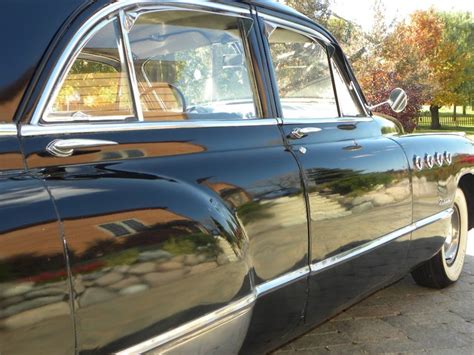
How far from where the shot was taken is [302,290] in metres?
2.36

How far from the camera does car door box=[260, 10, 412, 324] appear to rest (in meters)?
2.50

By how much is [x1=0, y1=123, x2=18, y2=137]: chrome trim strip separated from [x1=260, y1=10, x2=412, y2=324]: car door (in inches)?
50.2

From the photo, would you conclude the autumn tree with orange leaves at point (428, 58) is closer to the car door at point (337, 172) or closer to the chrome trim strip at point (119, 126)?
the car door at point (337, 172)

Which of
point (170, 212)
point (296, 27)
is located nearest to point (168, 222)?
point (170, 212)

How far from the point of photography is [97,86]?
78.1 inches

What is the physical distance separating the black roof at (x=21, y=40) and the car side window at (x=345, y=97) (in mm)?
1941

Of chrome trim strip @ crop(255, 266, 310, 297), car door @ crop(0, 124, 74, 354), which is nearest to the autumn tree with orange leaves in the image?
chrome trim strip @ crop(255, 266, 310, 297)

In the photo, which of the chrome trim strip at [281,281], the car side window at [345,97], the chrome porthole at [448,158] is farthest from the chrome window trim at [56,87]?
the chrome porthole at [448,158]

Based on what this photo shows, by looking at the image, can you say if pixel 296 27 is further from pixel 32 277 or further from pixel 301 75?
pixel 32 277

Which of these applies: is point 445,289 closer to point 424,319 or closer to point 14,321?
point 424,319

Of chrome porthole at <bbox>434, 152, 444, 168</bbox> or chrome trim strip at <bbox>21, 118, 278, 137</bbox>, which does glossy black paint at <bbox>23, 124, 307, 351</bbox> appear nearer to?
chrome trim strip at <bbox>21, 118, 278, 137</bbox>

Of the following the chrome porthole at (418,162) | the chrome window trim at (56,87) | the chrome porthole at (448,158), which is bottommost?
the chrome porthole at (448,158)

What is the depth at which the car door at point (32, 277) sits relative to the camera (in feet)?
4.21

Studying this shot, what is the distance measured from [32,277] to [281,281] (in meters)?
1.14
